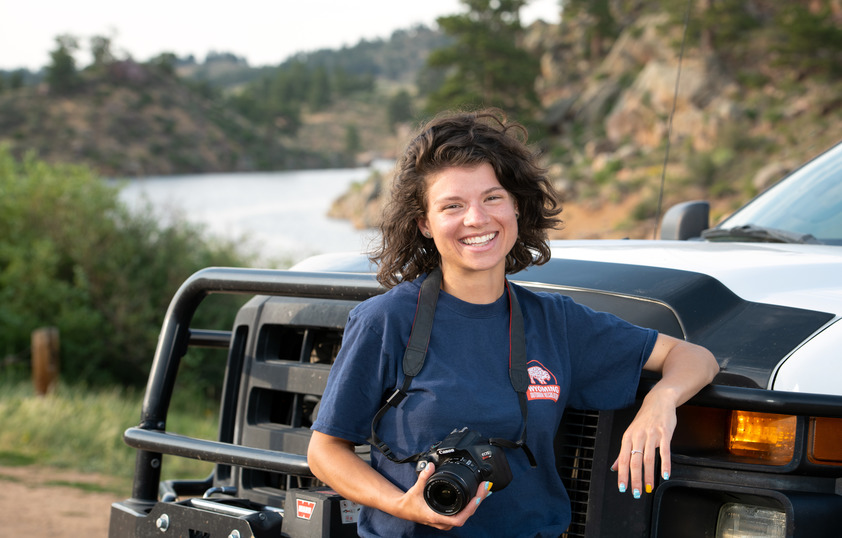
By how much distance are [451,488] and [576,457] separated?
0.58 m

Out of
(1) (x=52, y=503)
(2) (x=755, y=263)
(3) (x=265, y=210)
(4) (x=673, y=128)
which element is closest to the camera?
(2) (x=755, y=263)

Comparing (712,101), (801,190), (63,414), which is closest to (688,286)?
(801,190)

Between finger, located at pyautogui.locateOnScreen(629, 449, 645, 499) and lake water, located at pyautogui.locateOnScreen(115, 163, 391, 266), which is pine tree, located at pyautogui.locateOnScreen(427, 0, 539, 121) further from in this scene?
finger, located at pyautogui.locateOnScreen(629, 449, 645, 499)

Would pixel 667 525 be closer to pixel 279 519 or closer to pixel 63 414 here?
pixel 279 519

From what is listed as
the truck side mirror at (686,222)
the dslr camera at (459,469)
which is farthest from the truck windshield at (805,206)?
the dslr camera at (459,469)

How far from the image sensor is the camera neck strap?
1.96 meters

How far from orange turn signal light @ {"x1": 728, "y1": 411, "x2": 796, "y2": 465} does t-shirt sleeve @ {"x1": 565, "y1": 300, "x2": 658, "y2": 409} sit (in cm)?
24

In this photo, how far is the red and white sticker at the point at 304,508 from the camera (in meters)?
2.30

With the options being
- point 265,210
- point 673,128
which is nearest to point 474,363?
point 265,210

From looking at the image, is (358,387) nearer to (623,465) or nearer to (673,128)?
(623,465)

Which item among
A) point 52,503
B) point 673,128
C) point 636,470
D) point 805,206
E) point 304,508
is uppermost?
point 673,128

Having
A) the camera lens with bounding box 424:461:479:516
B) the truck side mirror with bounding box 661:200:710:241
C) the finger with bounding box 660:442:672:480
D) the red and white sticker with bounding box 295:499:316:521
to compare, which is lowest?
the red and white sticker with bounding box 295:499:316:521

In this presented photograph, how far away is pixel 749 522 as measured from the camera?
6.73ft

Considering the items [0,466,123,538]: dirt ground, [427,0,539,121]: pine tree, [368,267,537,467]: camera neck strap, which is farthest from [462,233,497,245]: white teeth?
[427,0,539,121]: pine tree
